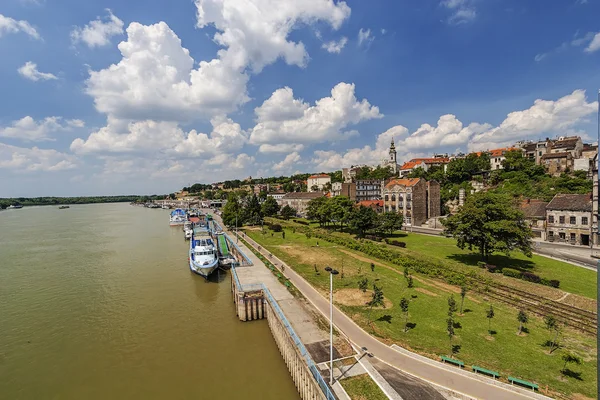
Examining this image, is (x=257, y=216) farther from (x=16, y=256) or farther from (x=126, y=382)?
(x=126, y=382)

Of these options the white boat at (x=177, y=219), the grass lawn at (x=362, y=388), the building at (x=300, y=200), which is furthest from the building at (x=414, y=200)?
the white boat at (x=177, y=219)

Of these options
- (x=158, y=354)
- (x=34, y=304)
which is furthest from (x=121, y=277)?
(x=158, y=354)

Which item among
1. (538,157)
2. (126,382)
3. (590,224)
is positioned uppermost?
(538,157)

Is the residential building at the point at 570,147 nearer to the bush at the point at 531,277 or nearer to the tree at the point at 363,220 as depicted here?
the tree at the point at 363,220

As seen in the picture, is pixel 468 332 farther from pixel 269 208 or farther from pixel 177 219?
pixel 177 219

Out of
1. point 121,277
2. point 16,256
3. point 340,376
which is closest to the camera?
point 340,376

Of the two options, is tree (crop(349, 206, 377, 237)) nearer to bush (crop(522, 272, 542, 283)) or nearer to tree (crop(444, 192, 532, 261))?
tree (crop(444, 192, 532, 261))

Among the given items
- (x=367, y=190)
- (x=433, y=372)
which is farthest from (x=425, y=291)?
(x=367, y=190)

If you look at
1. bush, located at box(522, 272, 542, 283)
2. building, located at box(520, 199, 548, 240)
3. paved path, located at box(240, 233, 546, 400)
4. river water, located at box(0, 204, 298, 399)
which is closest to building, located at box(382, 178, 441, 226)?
building, located at box(520, 199, 548, 240)
